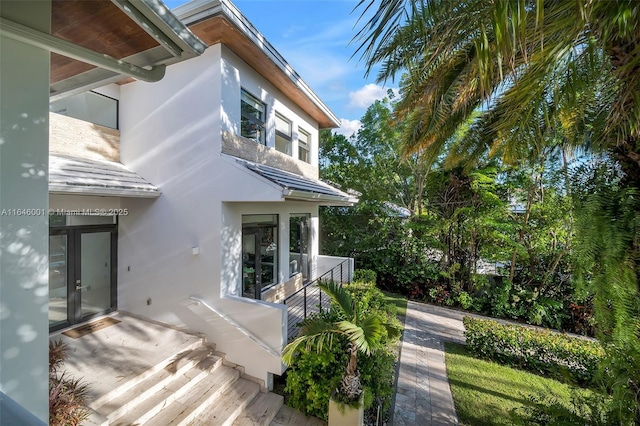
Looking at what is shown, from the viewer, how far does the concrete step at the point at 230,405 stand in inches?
211

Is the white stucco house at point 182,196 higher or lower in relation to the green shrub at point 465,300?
higher

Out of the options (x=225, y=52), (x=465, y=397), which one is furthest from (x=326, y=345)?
(x=225, y=52)

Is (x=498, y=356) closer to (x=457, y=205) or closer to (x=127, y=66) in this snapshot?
(x=457, y=205)

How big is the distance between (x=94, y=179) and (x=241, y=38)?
17.7 feet

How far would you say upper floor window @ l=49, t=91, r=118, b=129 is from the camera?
25.8ft

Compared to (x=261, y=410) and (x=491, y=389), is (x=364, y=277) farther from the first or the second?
(x=261, y=410)

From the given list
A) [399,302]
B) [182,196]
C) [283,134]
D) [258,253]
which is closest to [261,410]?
[258,253]

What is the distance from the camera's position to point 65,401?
167 inches

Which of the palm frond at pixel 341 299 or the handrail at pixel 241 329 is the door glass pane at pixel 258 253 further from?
the palm frond at pixel 341 299

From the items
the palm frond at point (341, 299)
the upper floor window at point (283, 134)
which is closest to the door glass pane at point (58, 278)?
the palm frond at point (341, 299)

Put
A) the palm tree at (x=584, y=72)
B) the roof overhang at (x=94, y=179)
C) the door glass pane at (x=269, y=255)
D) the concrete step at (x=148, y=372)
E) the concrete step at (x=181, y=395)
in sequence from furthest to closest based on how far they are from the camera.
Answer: the door glass pane at (x=269, y=255)
the roof overhang at (x=94, y=179)
the concrete step at (x=181, y=395)
the concrete step at (x=148, y=372)
the palm tree at (x=584, y=72)

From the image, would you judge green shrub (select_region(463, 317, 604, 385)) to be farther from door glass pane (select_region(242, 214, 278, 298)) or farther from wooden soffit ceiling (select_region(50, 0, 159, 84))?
wooden soffit ceiling (select_region(50, 0, 159, 84))

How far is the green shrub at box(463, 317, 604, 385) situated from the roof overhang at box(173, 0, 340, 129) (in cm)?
1077

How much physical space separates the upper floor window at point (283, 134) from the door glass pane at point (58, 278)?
7.74 m
